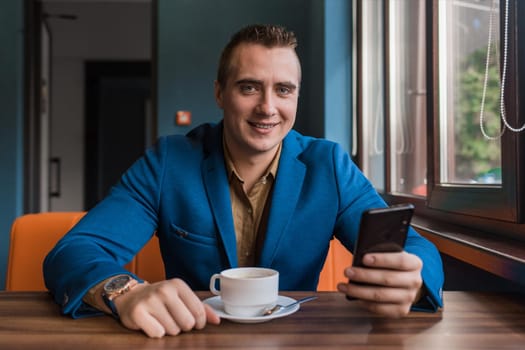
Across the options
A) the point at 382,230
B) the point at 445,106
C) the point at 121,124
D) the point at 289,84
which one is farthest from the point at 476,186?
the point at 121,124

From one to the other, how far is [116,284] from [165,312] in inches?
5.5

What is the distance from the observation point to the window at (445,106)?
1260mm

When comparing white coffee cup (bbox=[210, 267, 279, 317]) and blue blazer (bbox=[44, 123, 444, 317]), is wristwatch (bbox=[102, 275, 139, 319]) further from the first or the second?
blue blazer (bbox=[44, 123, 444, 317])

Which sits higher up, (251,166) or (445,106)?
(445,106)

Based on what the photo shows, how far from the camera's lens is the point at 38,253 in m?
1.47

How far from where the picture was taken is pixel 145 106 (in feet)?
28.7

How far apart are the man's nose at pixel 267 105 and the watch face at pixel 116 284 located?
0.55m

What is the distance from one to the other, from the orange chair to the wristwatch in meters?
0.68

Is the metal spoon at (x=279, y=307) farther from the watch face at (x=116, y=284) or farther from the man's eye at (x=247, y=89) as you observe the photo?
the man's eye at (x=247, y=89)

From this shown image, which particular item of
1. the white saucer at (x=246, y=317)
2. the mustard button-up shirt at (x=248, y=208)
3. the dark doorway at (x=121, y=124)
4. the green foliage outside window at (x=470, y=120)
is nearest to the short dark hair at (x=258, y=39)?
the mustard button-up shirt at (x=248, y=208)

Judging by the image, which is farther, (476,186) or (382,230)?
(476,186)

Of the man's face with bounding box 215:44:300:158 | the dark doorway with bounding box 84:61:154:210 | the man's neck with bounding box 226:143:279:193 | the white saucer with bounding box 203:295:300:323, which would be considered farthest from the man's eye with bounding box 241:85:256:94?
the dark doorway with bounding box 84:61:154:210

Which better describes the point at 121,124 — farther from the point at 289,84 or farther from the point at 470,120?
the point at 289,84

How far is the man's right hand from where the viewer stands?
746 mm
